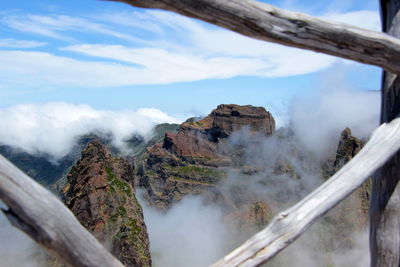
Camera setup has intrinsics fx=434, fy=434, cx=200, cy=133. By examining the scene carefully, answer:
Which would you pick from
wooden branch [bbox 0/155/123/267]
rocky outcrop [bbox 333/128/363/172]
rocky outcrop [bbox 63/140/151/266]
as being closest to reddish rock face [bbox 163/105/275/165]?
rocky outcrop [bbox 333/128/363/172]

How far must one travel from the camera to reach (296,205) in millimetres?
3346

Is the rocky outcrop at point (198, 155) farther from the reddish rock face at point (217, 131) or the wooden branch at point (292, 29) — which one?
the wooden branch at point (292, 29)

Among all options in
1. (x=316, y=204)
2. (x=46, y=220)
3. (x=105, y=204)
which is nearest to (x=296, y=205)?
(x=316, y=204)

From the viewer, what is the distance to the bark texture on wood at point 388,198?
379 cm

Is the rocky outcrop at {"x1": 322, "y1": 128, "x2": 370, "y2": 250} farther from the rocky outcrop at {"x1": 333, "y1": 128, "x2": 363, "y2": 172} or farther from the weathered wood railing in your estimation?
the weathered wood railing

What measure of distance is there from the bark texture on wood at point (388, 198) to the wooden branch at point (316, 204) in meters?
0.26

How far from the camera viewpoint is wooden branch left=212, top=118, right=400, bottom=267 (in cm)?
308

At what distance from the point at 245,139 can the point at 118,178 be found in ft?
385

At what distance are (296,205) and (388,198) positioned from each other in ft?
3.33

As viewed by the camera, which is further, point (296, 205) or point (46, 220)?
point (296, 205)

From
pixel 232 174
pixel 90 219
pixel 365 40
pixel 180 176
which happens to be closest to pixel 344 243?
pixel 232 174

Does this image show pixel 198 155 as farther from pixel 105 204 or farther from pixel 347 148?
pixel 105 204

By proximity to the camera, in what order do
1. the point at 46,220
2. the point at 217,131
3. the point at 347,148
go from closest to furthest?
the point at 46,220
the point at 347,148
the point at 217,131

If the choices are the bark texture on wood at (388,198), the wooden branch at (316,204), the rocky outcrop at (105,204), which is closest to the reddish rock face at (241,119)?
the rocky outcrop at (105,204)
